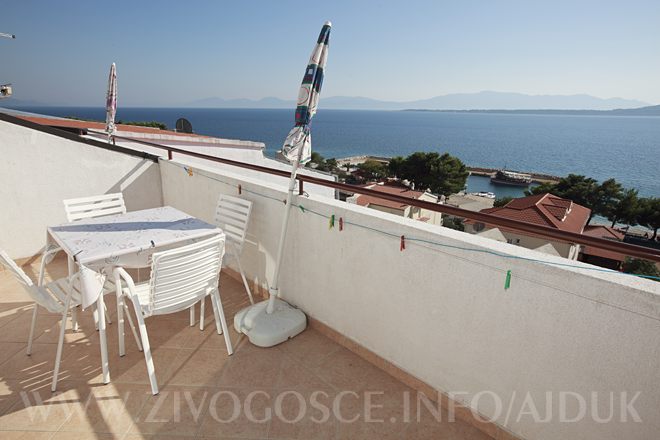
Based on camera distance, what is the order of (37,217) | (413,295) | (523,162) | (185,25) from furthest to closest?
(523,162)
(185,25)
(37,217)
(413,295)

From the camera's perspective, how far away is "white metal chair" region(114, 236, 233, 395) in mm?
1884

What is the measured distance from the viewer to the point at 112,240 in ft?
7.25

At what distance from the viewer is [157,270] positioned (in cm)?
185

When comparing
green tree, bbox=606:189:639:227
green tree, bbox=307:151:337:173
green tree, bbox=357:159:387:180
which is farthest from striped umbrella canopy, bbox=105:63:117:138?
green tree, bbox=307:151:337:173

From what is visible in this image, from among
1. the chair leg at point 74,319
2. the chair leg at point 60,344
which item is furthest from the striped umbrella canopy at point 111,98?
the chair leg at point 60,344

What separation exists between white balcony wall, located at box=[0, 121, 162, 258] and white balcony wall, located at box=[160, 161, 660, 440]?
261cm

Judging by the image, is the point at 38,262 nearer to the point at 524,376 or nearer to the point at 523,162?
the point at 524,376

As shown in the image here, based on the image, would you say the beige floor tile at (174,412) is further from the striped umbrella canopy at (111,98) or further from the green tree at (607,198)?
the green tree at (607,198)

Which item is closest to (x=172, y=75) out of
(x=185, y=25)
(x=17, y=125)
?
(x=185, y=25)

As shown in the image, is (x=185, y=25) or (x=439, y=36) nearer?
(x=439, y=36)

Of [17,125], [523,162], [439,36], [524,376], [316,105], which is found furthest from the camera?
[523,162]

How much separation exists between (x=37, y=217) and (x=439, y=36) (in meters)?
23.4

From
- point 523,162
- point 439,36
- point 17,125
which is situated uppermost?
point 439,36

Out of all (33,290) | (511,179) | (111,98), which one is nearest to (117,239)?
(33,290)
